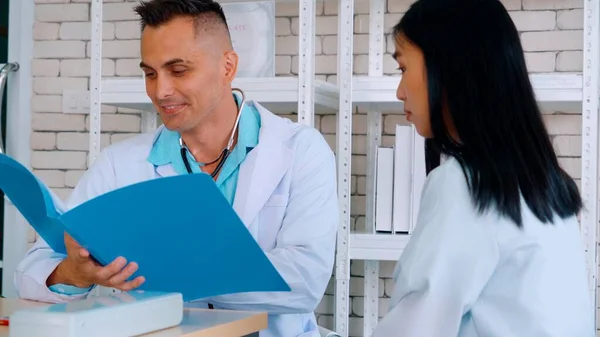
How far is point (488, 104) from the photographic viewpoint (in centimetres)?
125

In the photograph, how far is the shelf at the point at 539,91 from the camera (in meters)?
2.65

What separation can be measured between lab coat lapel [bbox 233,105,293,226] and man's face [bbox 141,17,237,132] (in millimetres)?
161

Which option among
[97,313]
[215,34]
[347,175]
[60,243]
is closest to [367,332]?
[347,175]

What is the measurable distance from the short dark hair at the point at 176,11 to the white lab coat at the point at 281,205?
259 millimetres

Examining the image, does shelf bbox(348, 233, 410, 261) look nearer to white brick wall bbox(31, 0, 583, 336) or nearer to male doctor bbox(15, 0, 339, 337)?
white brick wall bbox(31, 0, 583, 336)

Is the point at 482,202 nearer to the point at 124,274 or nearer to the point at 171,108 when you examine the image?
the point at 124,274

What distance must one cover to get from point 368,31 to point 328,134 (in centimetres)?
41

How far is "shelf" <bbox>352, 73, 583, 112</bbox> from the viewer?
2.65m

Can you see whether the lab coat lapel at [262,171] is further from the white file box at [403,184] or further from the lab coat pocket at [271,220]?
the white file box at [403,184]

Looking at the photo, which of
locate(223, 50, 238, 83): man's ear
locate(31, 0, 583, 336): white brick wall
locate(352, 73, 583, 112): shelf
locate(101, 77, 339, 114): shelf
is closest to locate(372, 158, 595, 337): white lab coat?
locate(223, 50, 238, 83): man's ear

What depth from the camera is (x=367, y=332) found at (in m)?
3.21

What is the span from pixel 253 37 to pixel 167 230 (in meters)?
1.75

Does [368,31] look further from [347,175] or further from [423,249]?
[423,249]

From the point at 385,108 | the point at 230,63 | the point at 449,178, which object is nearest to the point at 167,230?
the point at 449,178
